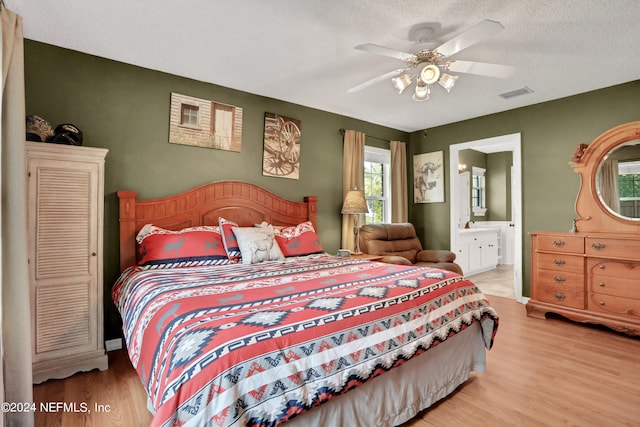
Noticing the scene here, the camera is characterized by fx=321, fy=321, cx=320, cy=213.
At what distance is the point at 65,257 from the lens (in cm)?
234

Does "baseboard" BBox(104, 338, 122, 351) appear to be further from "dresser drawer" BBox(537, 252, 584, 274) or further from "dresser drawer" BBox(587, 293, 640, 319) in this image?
"dresser drawer" BBox(587, 293, 640, 319)

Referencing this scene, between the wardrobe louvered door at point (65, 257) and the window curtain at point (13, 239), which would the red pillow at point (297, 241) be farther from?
the window curtain at point (13, 239)

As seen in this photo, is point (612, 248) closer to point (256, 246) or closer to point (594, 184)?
point (594, 184)

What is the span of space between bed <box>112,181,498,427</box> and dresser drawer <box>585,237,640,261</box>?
181 cm

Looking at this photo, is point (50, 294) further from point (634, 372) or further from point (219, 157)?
point (634, 372)

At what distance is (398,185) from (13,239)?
465 cm

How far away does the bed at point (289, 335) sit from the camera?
3.75ft

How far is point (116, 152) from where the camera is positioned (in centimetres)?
293

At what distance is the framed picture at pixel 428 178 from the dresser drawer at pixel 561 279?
1.87 meters

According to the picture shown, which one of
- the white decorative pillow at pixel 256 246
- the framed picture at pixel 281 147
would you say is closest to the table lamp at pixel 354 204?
the framed picture at pixel 281 147

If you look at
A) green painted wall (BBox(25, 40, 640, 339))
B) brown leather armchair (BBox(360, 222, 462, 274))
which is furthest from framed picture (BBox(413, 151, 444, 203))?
brown leather armchair (BBox(360, 222, 462, 274))

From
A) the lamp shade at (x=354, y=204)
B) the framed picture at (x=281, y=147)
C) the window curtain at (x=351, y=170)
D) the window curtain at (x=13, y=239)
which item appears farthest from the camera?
the window curtain at (x=351, y=170)

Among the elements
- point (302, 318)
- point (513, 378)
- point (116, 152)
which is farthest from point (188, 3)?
point (513, 378)

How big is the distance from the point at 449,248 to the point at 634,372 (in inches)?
110
